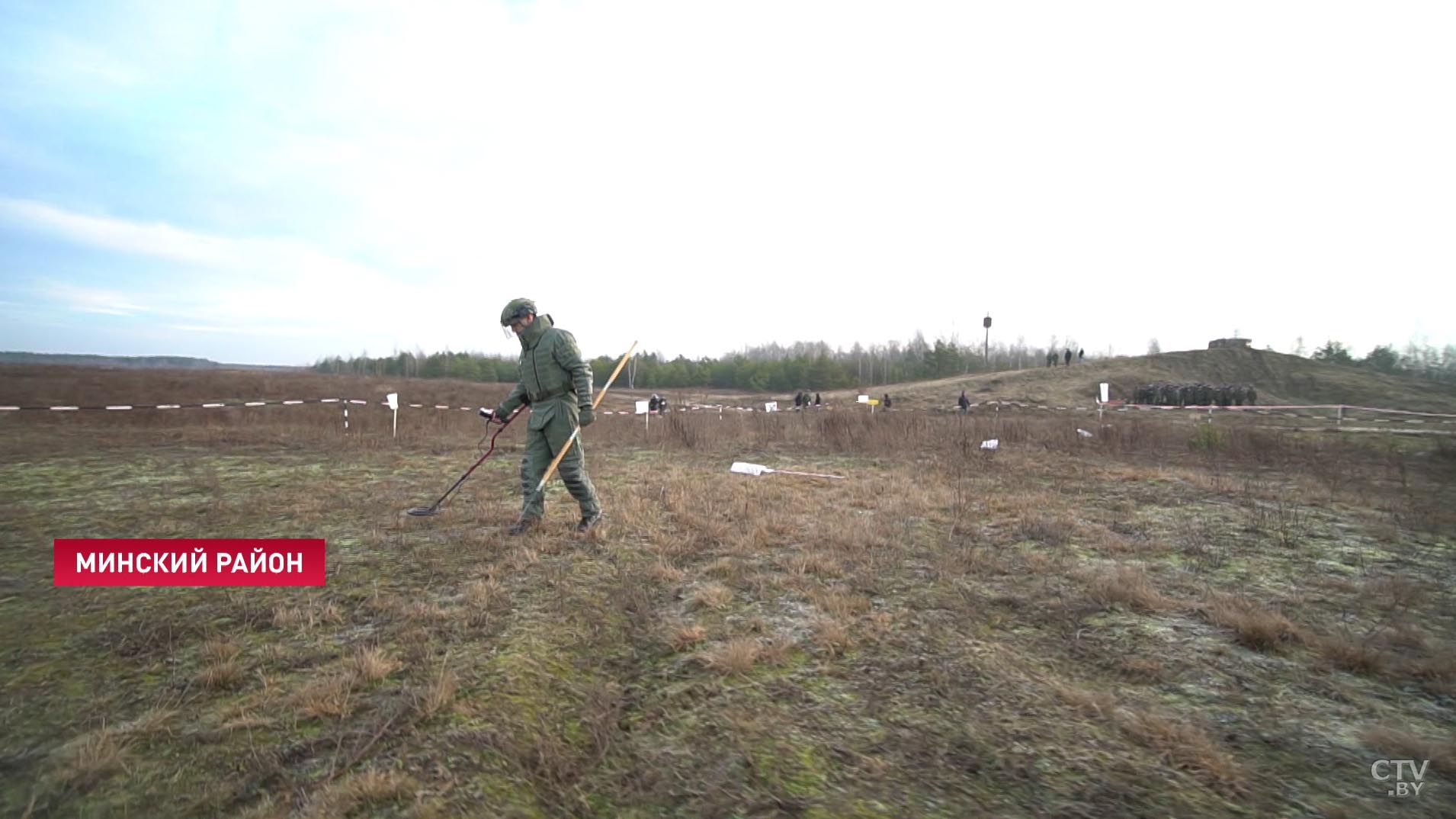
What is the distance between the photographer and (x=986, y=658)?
3.01m

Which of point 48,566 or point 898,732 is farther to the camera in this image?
point 48,566

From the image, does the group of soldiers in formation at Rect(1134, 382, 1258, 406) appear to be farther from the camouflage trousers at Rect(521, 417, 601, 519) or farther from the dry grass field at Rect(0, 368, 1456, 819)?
the camouflage trousers at Rect(521, 417, 601, 519)

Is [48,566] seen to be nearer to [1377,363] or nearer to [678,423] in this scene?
[678,423]

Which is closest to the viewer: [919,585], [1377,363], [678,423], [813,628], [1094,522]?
[813,628]

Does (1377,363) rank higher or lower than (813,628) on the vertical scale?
higher

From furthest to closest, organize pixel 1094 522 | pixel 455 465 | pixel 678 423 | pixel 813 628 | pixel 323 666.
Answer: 1. pixel 678 423
2. pixel 455 465
3. pixel 1094 522
4. pixel 813 628
5. pixel 323 666

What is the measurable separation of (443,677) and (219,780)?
784 millimetres

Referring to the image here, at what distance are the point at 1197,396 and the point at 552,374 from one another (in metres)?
33.9

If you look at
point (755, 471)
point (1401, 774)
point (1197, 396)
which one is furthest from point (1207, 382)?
point (1401, 774)

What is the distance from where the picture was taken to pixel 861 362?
6625 cm

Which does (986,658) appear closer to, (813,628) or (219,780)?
(813,628)

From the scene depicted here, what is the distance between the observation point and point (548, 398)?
5.39 meters

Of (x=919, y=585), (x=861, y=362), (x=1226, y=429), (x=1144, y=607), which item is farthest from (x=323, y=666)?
(x=861, y=362)

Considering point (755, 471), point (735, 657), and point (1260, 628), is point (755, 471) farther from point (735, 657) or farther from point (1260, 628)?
point (1260, 628)
